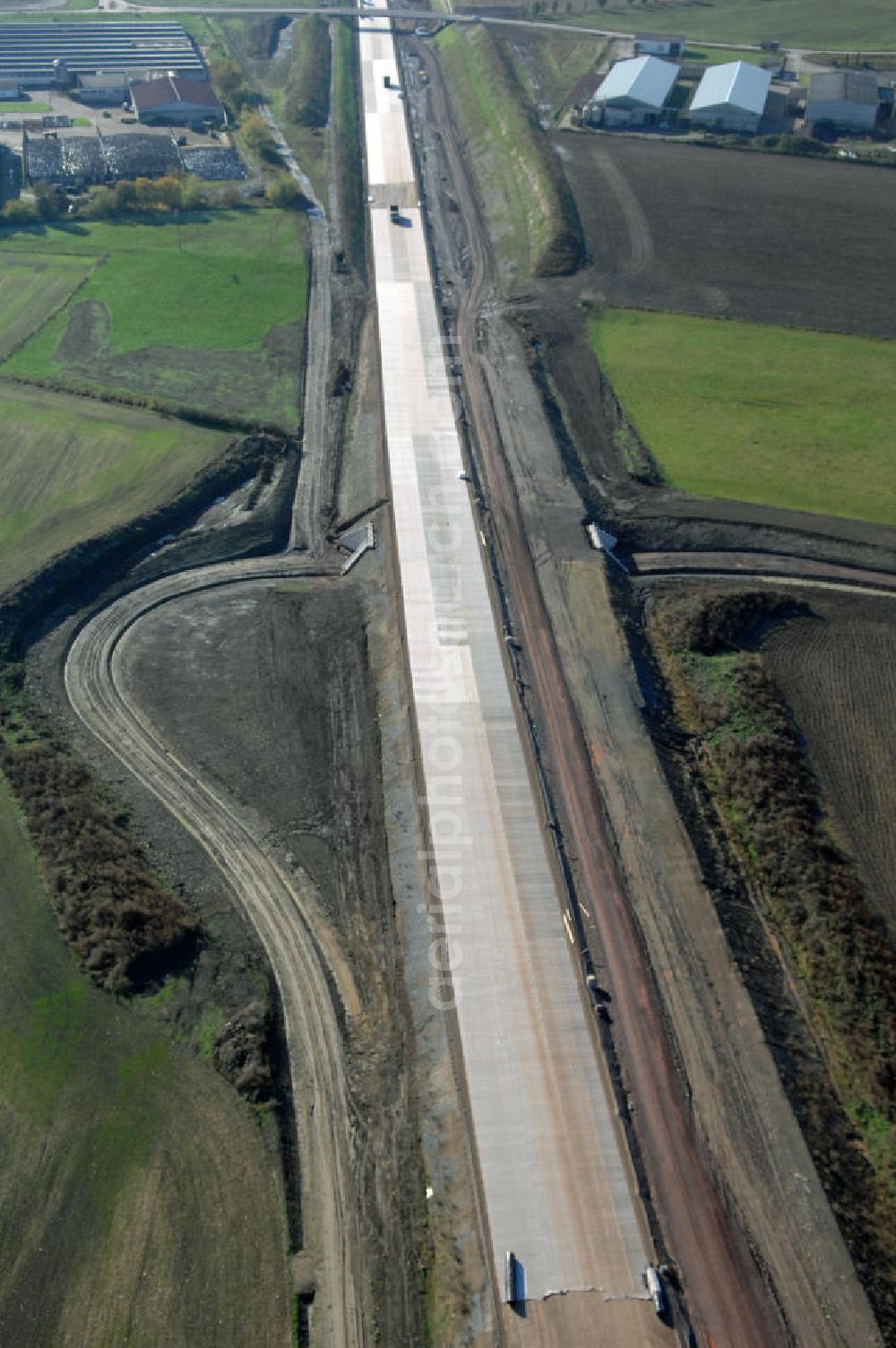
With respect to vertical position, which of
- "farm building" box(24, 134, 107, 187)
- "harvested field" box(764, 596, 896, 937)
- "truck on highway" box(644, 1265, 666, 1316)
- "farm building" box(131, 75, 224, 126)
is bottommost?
"truck on highway" box(644, 1265, 666, 1316)

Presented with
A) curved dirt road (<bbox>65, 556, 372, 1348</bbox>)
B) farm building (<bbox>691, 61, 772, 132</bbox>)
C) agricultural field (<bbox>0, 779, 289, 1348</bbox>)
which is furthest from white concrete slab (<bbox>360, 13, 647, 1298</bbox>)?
farm building (<bbox>691, 61, 772, 132</bbox>)

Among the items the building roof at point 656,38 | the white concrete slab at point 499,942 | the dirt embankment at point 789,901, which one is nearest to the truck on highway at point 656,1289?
the white concrete slab at point 499,942

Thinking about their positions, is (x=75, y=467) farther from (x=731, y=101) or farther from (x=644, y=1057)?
(x=731, y=101)

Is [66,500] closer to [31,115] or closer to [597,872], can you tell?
[597,872]

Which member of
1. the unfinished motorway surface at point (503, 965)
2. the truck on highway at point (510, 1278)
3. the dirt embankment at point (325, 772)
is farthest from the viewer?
the dirt embankment at point (325, 772)

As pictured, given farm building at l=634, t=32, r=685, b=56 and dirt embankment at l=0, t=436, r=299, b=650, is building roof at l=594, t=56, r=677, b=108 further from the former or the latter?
dirt embankment at l=0, t=436, r=299, b=650

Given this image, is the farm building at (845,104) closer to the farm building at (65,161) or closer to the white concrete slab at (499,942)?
the white concrete slab at (499,942)

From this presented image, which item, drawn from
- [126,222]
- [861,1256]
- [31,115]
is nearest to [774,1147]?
[861,1256]
